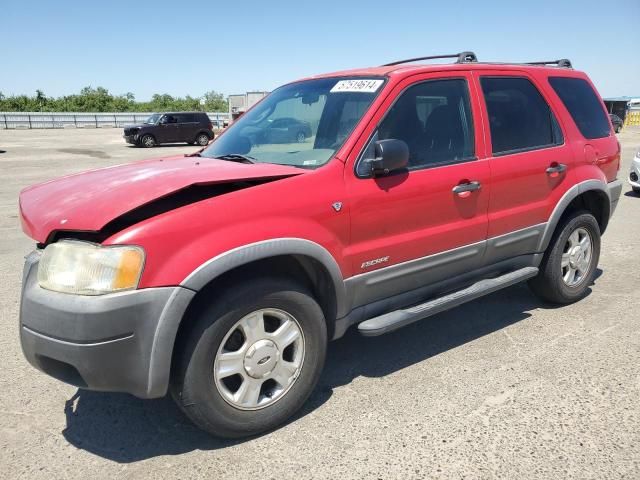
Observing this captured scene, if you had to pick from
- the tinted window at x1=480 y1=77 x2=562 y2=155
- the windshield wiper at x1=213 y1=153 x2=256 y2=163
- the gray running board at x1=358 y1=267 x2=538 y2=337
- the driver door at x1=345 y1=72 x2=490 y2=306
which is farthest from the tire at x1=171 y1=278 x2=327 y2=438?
the tinted window at x1=480 y1=77 x2=562 y2=155

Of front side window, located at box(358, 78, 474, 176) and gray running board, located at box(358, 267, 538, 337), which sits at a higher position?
front side window, located at box(358, 78, 474, 176)

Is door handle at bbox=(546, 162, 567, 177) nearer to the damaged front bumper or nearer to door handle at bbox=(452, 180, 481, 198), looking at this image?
door handle at bbox=(452, 180, 481, 198)

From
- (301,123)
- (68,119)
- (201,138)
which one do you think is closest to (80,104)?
(68,119)

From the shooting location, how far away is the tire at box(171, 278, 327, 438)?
8.46 ft

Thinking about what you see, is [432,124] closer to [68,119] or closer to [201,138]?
[201,138]

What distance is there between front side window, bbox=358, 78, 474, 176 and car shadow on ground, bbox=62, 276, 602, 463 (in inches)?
52.4

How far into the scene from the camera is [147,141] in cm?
2473

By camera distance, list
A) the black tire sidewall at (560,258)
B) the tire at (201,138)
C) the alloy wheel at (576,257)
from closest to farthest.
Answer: the black tire sidewall at (560,258) < the alloy wheel at (576,257) < the tire at (201,138)

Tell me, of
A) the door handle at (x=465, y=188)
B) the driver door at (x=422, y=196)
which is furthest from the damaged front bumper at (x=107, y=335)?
the door handle at (x=465, y=188)

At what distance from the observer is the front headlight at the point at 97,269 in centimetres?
236

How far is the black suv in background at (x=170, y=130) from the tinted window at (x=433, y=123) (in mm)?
22858

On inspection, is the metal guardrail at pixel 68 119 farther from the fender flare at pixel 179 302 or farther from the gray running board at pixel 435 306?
the fender flare at pixel 179 302

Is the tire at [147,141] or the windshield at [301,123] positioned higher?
the windshield at [301,123]

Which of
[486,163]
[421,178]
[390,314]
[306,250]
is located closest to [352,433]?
[390,314]
